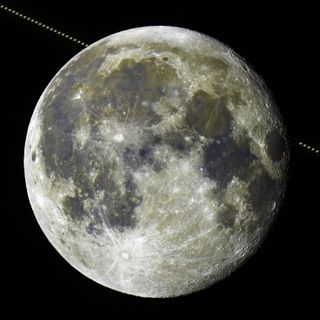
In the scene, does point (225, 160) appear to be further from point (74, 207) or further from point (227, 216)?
point (74, 207)

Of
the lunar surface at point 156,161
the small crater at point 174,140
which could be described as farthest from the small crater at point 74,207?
the small crater at point 174,140

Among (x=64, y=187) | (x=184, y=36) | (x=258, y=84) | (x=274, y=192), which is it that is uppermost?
(x=184, y=36)

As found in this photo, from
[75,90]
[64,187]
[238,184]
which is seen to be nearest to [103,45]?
[75,90]

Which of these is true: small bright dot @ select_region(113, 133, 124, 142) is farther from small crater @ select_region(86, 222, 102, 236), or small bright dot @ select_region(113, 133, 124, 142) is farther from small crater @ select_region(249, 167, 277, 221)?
small crater @ select_region(249, 167, 277, 221)

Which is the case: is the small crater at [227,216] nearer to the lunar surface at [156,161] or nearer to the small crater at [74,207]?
the lunar surface at [156,161]

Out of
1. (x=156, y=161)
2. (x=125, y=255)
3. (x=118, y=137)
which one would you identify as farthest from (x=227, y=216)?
(x=118, y=137)

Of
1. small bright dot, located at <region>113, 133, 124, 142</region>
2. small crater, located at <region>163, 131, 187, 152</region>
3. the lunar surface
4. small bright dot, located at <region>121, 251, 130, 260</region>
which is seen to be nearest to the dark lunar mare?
the lunar surface

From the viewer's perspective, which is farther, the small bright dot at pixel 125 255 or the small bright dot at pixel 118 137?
the small bright dot at pixel 125 255

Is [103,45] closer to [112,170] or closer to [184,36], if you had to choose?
[184,36]
